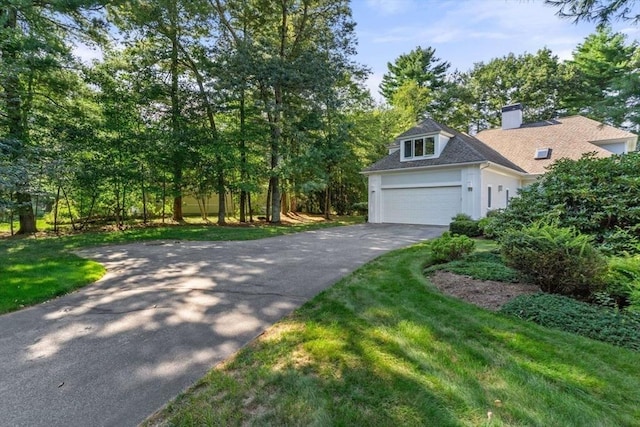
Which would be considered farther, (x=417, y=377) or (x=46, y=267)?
(x=46, y=267)

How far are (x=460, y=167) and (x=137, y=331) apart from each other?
14.0 meters

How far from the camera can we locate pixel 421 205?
15.6m

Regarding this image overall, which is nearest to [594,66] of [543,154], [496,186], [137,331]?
[543,154]

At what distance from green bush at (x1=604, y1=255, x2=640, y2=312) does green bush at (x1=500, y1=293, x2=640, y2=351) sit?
0.42 meters

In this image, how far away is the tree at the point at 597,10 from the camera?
4914mm

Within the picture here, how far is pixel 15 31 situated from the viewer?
26.9 ft

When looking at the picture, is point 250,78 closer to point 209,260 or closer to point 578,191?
point 209,260

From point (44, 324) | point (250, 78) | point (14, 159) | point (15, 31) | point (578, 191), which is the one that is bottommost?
point (44, 324)

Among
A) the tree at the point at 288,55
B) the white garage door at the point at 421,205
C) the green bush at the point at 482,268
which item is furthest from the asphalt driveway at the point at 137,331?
the tree at the point at 288,55

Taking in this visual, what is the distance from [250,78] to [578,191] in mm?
13161

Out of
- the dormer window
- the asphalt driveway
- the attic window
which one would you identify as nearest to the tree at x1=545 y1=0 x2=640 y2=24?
the asphalt driveway

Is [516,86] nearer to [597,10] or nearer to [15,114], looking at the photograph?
[597,10]

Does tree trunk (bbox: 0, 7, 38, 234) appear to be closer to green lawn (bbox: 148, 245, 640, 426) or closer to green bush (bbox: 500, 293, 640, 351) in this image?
green lawn (bbox: 148, 245, 640, 426)

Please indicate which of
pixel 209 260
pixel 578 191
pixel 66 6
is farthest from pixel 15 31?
pixel 578 191
